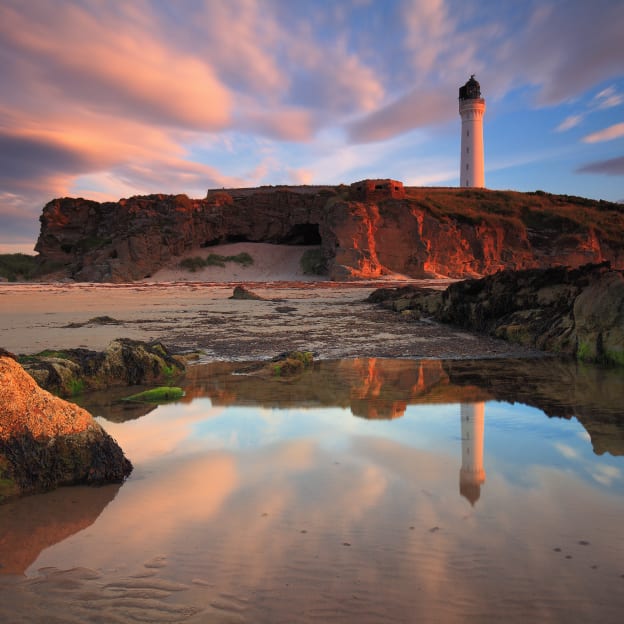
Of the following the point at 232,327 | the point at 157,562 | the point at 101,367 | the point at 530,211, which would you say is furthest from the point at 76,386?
the point at 530,211

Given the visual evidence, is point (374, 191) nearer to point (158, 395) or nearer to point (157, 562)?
point (158, 395)

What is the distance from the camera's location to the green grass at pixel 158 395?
227 inches

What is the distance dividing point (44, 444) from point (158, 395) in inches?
99.1

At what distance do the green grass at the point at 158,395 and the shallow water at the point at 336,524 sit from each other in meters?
0.60

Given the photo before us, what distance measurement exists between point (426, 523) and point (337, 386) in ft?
12.1

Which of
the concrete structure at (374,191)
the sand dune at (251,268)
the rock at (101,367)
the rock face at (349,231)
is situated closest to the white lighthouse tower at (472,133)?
the rock face at (349,231)

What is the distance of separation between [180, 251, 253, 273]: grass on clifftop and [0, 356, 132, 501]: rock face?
33.9 meters

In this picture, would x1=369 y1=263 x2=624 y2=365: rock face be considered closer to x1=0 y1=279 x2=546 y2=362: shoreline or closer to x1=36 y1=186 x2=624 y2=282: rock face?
x1=0 y1=279 x2=546 y2=362: shoreline

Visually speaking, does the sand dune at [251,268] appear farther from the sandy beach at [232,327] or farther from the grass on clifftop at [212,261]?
the sandy beach at [232,327]

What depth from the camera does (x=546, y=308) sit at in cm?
1123

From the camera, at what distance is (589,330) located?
29.0 feet

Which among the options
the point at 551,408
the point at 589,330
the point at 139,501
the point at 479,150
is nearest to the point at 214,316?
the point at 589,330

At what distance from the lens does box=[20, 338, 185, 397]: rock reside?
5746mm

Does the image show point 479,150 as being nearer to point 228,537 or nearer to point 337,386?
→ point 337,386
